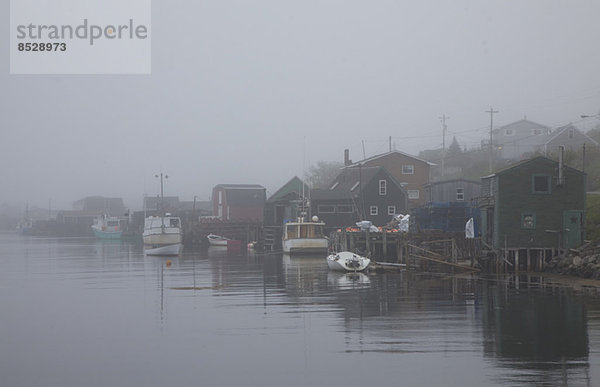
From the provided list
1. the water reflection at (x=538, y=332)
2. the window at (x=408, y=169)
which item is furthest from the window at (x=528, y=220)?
the window at (x=408, y=169)

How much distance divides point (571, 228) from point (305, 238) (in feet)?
114

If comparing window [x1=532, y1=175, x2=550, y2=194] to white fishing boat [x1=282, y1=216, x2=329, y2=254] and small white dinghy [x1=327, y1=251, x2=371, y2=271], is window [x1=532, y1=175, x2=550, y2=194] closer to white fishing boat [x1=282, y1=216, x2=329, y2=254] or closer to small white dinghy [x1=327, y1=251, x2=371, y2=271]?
small white dinghy [x1=327, y1=251, x2=371, y2=271]

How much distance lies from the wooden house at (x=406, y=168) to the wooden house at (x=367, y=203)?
366 inches

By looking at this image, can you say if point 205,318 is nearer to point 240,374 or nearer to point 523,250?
point 240,374

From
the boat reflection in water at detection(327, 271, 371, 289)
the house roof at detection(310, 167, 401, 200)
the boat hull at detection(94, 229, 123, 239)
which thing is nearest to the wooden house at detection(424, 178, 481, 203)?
the house roof at detection(310, 167, 401, 200)

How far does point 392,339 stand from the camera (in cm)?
2339

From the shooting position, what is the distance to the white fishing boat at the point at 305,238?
75.7m

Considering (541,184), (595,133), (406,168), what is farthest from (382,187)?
(595,133)

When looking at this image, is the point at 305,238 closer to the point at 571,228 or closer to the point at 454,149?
the point at 571,228

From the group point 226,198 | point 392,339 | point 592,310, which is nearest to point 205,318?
point 392,339

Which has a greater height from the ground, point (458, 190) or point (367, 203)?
point (458, 190)

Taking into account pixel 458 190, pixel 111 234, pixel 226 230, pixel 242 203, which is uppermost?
pixel 458 190

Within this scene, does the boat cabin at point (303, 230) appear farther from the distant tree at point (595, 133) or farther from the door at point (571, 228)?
the distant tree at point (595, 133)

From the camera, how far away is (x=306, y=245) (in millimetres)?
75875
